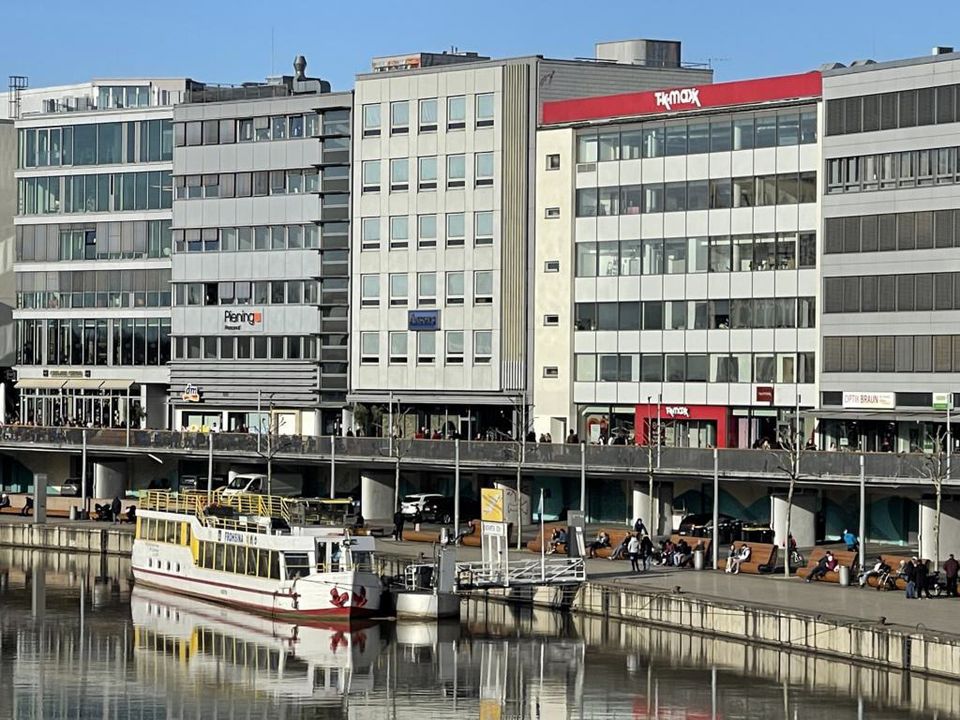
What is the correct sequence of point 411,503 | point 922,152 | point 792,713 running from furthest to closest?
point 411,503
point 922,152
point 792,713

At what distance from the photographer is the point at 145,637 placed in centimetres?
8288

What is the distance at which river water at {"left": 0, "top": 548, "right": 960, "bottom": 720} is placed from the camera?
66.4 m

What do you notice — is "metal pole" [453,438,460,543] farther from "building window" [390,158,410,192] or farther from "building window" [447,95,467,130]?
"building window" [447,95,467,130]

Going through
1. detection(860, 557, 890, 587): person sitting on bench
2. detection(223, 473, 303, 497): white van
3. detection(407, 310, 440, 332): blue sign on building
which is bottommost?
detection(860, 557, 890, 587): person sitting on bench

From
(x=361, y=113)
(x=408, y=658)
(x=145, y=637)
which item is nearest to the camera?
(x=408, y=658)

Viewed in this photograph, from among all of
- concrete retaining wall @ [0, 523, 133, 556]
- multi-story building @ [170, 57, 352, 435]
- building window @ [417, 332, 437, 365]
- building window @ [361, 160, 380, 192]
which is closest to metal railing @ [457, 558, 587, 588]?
concrete retaining wall @ [0, 523, 133, 556]

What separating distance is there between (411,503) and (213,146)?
33.8 meters

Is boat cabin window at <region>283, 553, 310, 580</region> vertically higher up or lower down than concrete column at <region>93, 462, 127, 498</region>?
lower down

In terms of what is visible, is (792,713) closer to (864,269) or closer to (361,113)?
(864,269)

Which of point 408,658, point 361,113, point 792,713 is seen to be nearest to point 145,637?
point 408,658

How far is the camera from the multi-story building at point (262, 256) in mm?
132250

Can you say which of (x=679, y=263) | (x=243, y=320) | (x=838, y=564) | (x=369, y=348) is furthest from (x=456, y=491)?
(x=243, y=320)

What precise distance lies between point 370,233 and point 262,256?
337 inches

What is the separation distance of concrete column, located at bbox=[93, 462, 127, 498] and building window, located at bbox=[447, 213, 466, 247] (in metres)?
24.8
